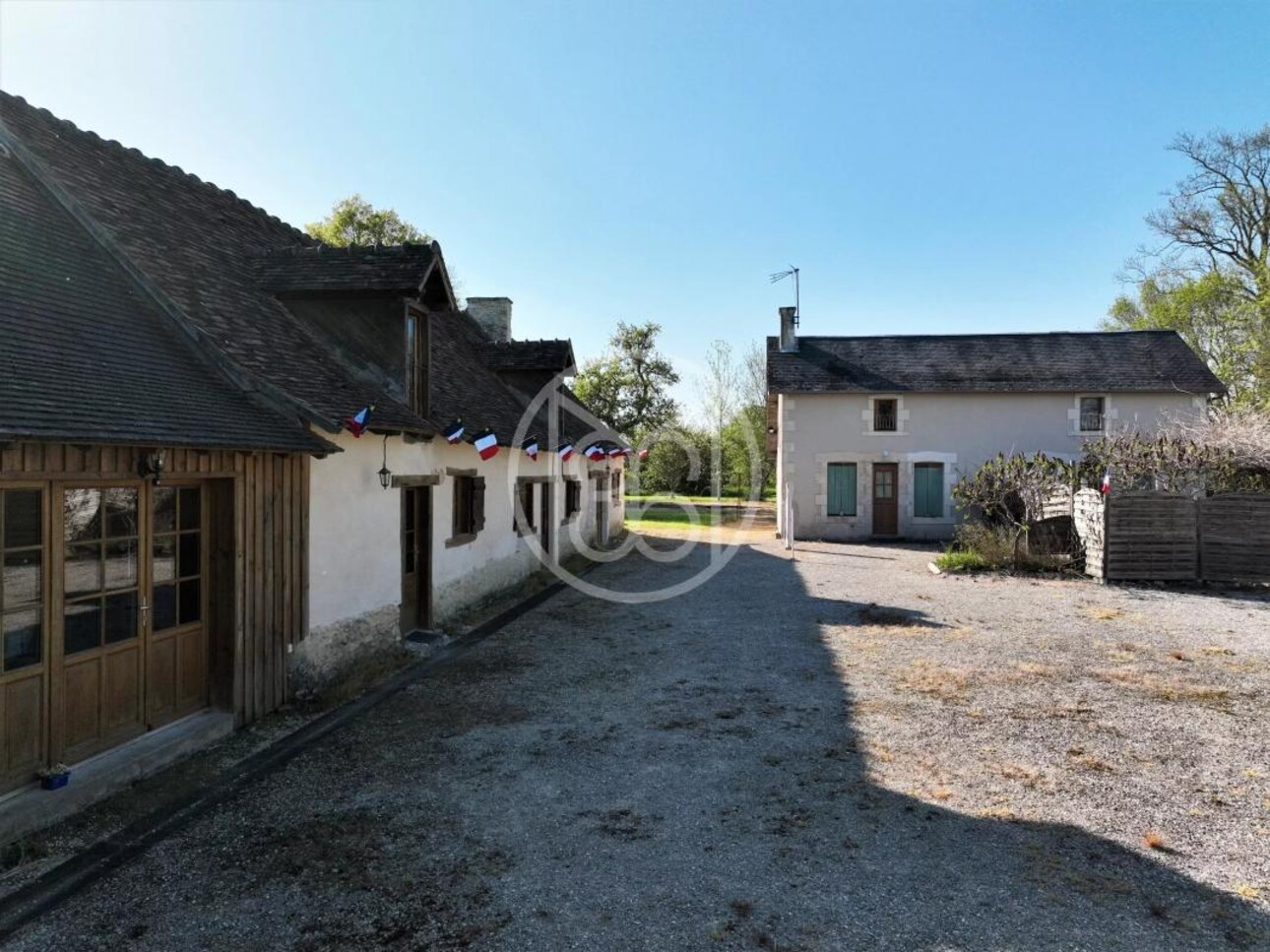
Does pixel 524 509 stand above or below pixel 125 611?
above

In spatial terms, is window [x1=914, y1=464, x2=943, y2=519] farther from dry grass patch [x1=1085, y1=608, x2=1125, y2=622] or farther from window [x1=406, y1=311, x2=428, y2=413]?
window [x1=406, y1=311, x2=428, y2=413]

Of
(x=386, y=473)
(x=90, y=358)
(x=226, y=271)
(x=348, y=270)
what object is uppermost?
(x=348, y=270)

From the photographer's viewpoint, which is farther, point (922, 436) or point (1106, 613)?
point (922, 436)

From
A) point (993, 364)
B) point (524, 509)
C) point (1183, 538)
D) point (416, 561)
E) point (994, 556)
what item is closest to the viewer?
point (416, 561)

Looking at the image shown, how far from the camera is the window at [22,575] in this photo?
4.14 m

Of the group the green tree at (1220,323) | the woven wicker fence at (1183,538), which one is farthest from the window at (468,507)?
the green tree at (1220,323)

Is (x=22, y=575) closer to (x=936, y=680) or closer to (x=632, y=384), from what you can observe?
(x=936, y=680)

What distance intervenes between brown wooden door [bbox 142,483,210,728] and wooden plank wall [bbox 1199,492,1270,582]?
1478 centimetres

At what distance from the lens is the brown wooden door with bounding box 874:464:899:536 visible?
20.5m

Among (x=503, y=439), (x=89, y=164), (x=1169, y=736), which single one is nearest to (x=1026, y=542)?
(x=1169, y=736)

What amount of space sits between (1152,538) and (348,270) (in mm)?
13334

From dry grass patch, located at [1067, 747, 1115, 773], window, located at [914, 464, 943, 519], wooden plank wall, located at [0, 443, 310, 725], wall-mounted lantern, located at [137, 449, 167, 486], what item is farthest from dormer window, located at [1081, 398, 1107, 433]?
wall-mounted lantern, located at [137, 449, 167, 486]

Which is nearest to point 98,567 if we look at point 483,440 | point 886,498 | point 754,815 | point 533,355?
point 754,815

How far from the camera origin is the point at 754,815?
4.52 m
